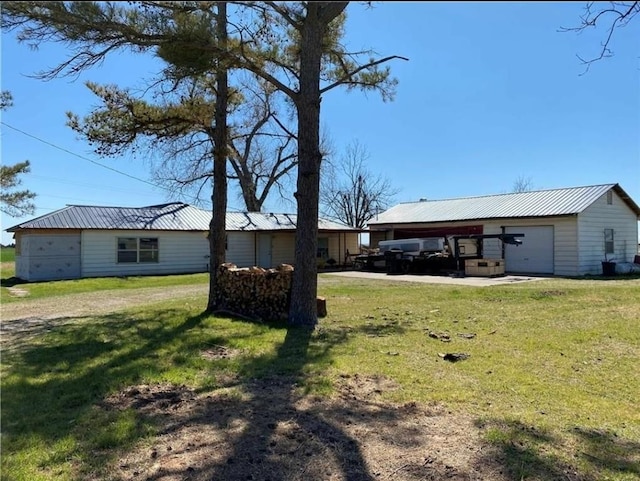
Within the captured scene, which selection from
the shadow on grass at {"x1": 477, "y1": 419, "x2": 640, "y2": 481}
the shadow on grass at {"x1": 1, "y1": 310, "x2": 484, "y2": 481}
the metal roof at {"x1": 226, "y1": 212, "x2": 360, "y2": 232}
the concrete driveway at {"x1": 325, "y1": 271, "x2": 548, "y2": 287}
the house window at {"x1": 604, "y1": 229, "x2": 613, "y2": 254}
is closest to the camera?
the shadow on grass at {"x1": 477, "y1": 419, "x2": 640, "y2": 481}

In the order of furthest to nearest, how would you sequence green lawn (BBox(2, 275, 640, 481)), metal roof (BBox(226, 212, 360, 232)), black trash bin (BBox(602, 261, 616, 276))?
metal roof (BBox(226, 212, 360, 232)), black trash bin (BBox(602, 261, 616, 276)), green lawn (BBox(2, 275, 640, 481))

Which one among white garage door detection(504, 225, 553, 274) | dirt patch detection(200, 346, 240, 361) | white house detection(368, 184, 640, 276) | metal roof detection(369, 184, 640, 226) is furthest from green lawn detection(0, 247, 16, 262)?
dirt patch detection(200, 346, 240, 361)

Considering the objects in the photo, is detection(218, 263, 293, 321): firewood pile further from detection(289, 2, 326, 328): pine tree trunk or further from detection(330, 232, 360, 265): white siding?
detection(330, 232, 360, 265): white siding

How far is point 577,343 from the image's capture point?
697 cm

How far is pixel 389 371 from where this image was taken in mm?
5512

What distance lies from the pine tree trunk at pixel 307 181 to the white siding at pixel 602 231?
1546 cm

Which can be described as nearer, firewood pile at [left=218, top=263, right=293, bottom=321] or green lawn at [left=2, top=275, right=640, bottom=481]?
green lawn at [left=2, top=275, right=640, bottom=481]

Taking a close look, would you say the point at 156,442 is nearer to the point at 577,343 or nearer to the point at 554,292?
the point at 577,343

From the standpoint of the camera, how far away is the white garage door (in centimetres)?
2080

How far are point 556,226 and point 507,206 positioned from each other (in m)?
3.31

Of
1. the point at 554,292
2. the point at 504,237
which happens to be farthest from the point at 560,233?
the point at 554,292

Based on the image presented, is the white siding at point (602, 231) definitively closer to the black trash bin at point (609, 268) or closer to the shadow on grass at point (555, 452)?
the black trash bin at point (609, 268)

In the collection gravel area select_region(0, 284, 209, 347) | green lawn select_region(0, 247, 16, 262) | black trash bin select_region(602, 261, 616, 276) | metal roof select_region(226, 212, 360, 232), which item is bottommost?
gravel area select_region(0, 284, 209, 347)

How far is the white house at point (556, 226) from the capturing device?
789 inches
